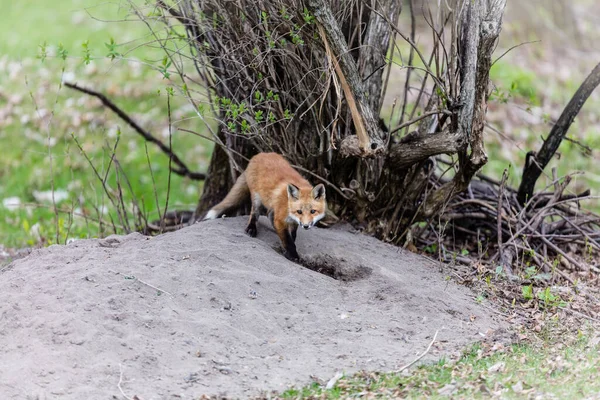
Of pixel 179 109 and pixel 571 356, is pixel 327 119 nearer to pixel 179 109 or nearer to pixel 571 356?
pixel 571 356

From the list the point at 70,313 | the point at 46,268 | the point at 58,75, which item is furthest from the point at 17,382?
Result: the point at 58,75

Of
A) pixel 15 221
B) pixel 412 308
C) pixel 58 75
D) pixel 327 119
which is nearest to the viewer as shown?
pixel 412 308

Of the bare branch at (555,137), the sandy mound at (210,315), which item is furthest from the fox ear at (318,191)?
the bare branch at (555,137)

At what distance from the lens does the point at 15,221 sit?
34.2 ft

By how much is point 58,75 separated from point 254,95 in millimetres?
9657

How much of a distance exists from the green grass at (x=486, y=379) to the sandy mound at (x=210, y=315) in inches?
6.4

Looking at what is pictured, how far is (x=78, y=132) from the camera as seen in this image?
13281mm

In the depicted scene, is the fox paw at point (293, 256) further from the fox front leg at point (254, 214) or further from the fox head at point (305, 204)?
the fox front leg at point (254, 214)

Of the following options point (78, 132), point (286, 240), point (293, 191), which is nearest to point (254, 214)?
point (286, 240)

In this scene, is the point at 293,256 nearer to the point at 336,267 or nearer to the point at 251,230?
the point at 336,267

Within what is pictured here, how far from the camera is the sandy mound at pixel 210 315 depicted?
182 inches

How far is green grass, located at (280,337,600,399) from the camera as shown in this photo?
453cm

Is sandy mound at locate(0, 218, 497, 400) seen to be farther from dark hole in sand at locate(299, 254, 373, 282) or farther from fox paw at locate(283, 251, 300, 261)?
fox paw at locate(283, 251, 300, 261)

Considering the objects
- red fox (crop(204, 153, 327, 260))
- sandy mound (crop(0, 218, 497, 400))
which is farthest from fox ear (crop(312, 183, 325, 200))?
sandy mound (crop(0, 218, 497, 400))
